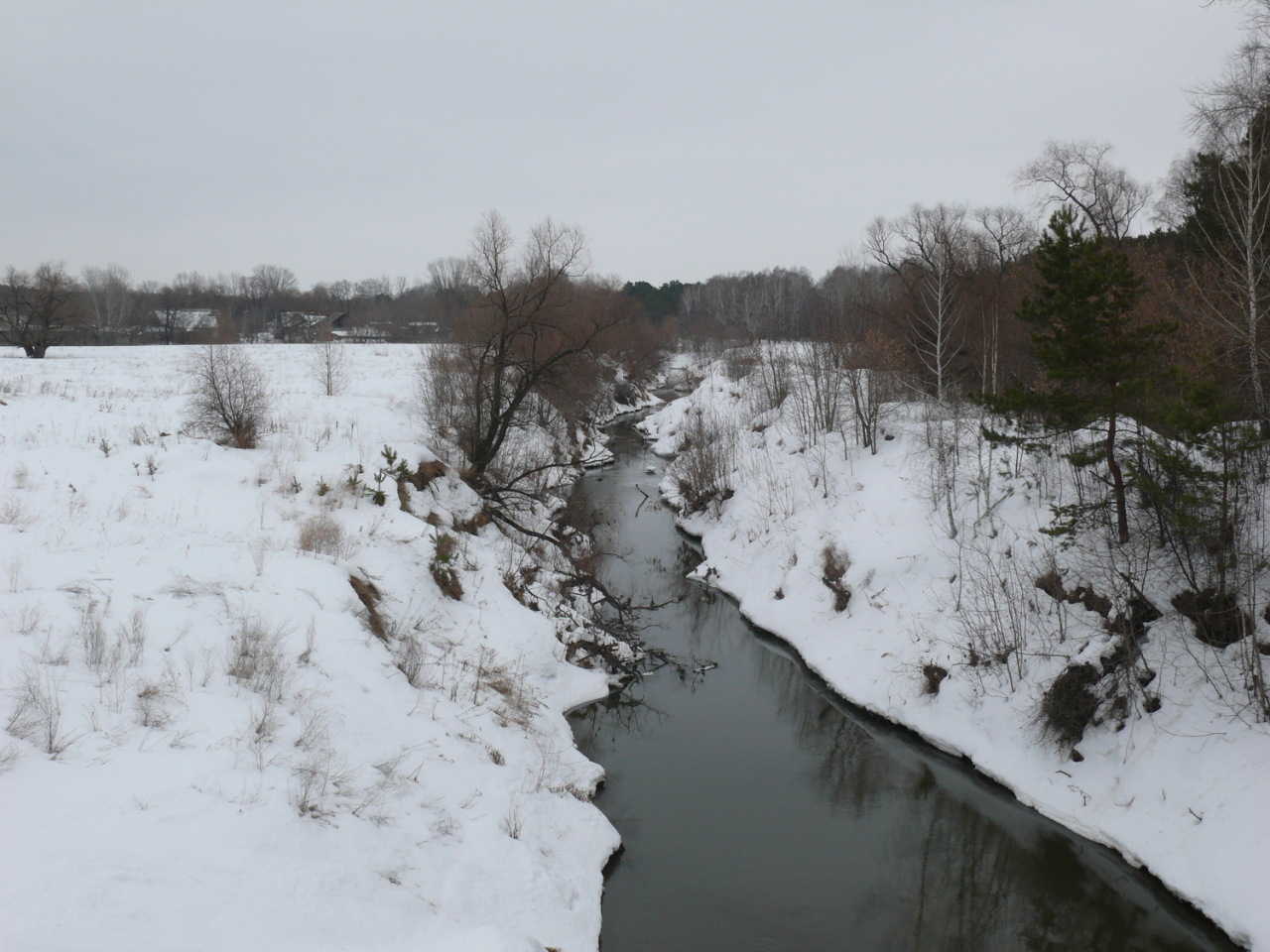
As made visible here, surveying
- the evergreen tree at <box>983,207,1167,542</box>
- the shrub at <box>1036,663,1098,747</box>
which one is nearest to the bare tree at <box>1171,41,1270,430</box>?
the evergreen tree at <box>983,207,1167,542</box>

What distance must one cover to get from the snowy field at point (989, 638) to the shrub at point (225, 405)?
12213 mm

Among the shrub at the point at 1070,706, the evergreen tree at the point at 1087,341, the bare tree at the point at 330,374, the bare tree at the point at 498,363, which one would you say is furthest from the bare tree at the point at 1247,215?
the bare tree at the point at 330,374

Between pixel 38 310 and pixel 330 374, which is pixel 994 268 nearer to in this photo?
pixel 330 374

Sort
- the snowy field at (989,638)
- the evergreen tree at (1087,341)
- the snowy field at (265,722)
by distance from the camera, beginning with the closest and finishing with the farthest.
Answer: the snowy field at (265,722)
the snowy field at (989,638)
the evergreen tree at (1087,341)

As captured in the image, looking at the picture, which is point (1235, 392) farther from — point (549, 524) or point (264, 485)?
point (264, 485)

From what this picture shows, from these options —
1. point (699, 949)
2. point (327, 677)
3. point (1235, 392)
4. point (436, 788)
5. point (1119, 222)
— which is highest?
point (1119, 222)

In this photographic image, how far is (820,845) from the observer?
9.41m

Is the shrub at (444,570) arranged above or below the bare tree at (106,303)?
below

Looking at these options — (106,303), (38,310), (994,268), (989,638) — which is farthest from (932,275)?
(106,303)

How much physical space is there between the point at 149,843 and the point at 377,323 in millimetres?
80743

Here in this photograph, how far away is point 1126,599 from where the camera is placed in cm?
1067

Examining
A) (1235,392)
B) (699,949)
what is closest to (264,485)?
(699,949)

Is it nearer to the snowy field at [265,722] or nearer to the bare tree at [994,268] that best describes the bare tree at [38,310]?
the snowy field at [265,722]

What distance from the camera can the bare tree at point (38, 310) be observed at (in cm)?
3544
